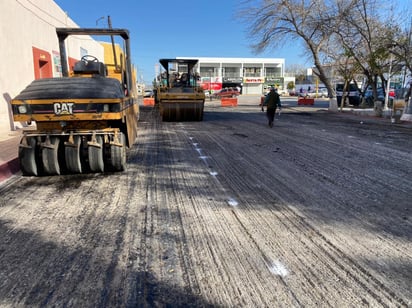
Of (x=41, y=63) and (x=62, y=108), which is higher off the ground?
(x=41, y=63)

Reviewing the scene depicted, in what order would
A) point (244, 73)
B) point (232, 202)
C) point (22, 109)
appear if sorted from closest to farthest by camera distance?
point (232, 202) < point (22, 109) < point (244, 73)

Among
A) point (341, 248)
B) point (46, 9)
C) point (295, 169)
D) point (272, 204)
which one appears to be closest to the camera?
point (341, 248)

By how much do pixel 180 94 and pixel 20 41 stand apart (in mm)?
6636

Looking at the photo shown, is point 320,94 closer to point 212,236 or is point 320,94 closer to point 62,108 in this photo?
point 62,108

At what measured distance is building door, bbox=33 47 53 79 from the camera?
1349cm

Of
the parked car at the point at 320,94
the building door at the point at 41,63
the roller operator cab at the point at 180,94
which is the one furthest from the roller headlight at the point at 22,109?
the parked car at the point at 320,94

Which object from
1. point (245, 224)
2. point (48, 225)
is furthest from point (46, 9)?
point (245, 224)

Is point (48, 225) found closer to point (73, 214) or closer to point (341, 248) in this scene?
point (73, 214)

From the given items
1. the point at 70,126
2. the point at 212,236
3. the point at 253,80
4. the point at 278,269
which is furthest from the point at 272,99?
the point at 253,80

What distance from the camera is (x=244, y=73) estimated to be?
82.1 metres

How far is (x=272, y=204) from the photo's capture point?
4605 mm

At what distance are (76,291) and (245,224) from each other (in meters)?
2.04

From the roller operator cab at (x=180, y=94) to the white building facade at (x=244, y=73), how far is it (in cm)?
5918

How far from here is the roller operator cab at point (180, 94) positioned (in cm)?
1512
